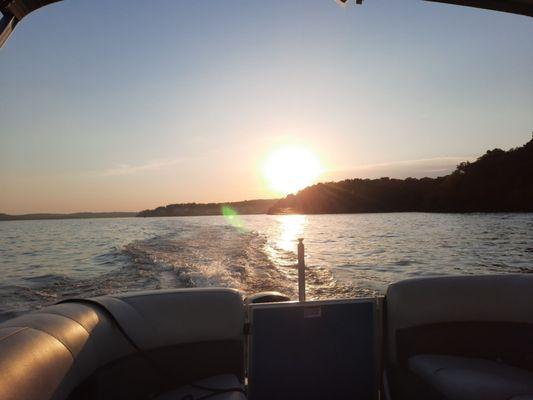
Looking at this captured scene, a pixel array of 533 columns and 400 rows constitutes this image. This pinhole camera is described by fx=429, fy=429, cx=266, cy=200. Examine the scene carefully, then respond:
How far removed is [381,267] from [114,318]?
35.4ft

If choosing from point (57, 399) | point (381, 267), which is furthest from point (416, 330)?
point (381, 267)

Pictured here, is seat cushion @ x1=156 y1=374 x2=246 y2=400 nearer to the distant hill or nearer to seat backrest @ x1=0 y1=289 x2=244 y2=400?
seat backrest @ x1=0 y1=289 x2=244 y2=400

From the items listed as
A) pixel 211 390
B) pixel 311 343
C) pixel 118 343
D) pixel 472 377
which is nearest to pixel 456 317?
pixel 472 377

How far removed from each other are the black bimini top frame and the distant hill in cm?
5850

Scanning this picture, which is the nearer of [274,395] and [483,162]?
[274,395]

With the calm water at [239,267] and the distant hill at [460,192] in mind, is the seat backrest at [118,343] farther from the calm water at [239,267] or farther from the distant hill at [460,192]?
the distant hill at [460,192]

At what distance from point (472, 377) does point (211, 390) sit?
60.5 inches

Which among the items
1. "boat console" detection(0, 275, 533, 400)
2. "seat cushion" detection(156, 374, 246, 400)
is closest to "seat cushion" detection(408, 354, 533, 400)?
"boat console" detection(0, 275, 533, 400)

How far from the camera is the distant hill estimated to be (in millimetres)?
55906

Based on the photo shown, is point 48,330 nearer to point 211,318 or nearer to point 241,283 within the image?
point 211,318

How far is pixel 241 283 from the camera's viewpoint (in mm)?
10219

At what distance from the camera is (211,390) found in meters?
2.52

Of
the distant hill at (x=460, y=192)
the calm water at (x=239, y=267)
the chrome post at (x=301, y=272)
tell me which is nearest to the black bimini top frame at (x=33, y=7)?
the chrome post at (x=301, y=272)

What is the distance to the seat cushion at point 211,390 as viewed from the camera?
8.00ft
